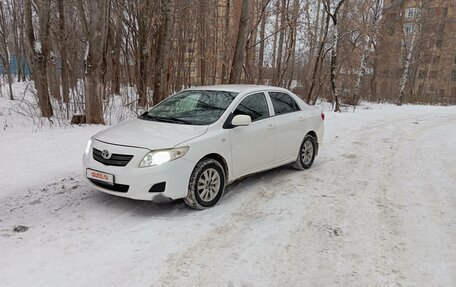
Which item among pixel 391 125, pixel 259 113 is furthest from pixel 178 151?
pixel 391 125

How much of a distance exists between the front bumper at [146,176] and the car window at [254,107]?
144cm

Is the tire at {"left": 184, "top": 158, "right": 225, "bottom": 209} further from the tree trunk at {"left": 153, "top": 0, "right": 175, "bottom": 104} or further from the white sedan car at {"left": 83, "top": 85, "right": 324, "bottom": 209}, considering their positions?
the tree trunk at {"left": 153, "top": 0, "right": 175, "bottom": 104}

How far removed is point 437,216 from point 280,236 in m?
2.32

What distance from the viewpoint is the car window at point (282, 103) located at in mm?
6162

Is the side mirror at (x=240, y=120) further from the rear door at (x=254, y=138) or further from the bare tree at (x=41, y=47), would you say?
the bare tree at (x=41, y=47)

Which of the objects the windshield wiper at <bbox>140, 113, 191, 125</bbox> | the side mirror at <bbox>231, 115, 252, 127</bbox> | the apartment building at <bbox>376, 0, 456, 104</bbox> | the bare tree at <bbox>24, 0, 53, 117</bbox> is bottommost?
the windshield wiper at <bbox>140, 113, 191, 125</bbox>

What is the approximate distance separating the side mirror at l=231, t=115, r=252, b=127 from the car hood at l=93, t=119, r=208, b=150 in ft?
1.52

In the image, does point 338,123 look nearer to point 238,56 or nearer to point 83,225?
point 238,56

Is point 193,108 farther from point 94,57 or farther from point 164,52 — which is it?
point 164,52

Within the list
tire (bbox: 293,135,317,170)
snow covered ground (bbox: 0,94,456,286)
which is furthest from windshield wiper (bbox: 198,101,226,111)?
tire (bbox: 293,135,317,170)

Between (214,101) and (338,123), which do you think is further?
(338,123)

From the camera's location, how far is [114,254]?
3.48 m

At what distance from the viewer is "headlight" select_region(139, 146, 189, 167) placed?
421 cm

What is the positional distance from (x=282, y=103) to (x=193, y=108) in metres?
1.82
